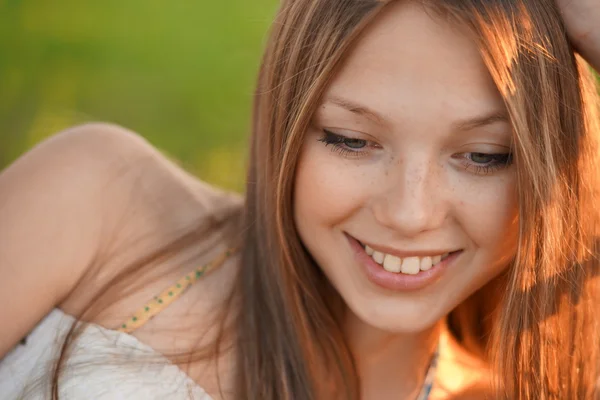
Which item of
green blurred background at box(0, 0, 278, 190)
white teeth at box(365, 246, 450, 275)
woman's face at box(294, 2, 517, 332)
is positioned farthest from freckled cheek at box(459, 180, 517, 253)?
green blurred background at box(0, 0, 278, 190)

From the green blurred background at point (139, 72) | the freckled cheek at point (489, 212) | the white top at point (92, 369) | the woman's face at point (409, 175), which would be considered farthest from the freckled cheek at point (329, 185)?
the green blurred background at point (139, 72)

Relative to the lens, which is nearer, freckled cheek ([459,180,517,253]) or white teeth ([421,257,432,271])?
freckled cheek ([459,180,517,253])

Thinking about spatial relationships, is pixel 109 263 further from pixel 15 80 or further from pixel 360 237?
pixel 15 80

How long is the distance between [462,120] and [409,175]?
0.51ft

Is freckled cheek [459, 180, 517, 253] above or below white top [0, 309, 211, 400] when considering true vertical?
above

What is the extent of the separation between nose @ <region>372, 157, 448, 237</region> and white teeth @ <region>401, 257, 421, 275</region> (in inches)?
3.9

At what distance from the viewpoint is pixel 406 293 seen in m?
2.14

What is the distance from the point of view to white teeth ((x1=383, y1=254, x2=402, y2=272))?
2.10 meters

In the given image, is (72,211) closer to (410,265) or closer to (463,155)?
(410,265)

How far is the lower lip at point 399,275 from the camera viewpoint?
6.94 ft

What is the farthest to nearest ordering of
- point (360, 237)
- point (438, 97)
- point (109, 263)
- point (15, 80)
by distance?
point (15, 80)
point (109, 263)
point (360, 237)
point (438, 97)

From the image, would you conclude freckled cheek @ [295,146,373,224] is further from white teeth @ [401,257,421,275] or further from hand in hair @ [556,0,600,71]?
hand in hair @ [556,0,600,71]

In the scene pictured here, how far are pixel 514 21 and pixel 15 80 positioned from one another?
3563mm

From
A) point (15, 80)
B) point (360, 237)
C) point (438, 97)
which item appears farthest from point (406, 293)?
point (15, 80)
